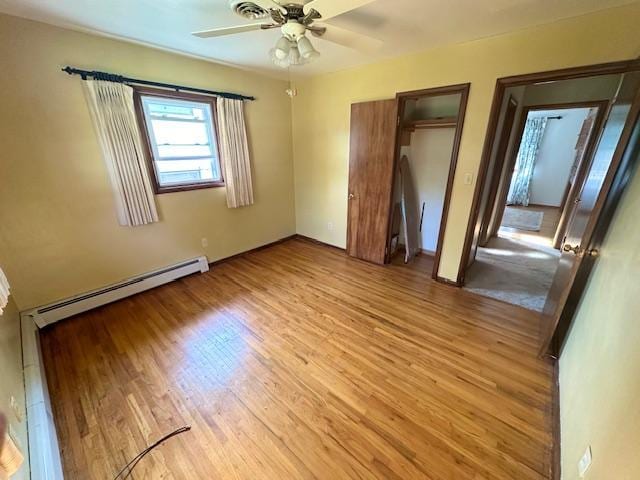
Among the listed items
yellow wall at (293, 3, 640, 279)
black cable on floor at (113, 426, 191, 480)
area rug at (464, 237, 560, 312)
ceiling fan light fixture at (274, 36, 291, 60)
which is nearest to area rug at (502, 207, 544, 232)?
area rug at (464, 237, 560, 312)

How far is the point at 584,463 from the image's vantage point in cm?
101

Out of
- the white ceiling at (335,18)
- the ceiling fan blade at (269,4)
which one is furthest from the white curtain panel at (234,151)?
the ceiling fan blade at (269,4)

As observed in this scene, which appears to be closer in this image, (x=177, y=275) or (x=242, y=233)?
(x=177, y=275)

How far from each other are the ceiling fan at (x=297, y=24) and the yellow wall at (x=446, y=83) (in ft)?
3.83

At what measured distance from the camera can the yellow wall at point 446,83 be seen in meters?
1.80

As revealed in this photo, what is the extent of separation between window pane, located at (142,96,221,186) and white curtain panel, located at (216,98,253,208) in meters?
0.12

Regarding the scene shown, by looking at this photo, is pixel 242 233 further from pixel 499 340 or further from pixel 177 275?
pixel 499 340

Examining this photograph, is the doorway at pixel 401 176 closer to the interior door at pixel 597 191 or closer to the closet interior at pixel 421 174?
the closet interior at pixel 421 174

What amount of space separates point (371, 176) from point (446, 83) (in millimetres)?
1214

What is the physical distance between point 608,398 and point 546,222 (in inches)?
239

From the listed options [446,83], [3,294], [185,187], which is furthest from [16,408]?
[446,83]

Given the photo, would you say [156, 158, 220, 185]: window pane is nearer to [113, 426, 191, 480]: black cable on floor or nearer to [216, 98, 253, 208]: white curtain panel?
[216, 98, 253, 208]: white curtain panel

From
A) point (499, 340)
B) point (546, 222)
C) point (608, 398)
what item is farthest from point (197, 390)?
point (546, 222)

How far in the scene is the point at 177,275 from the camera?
302cm
